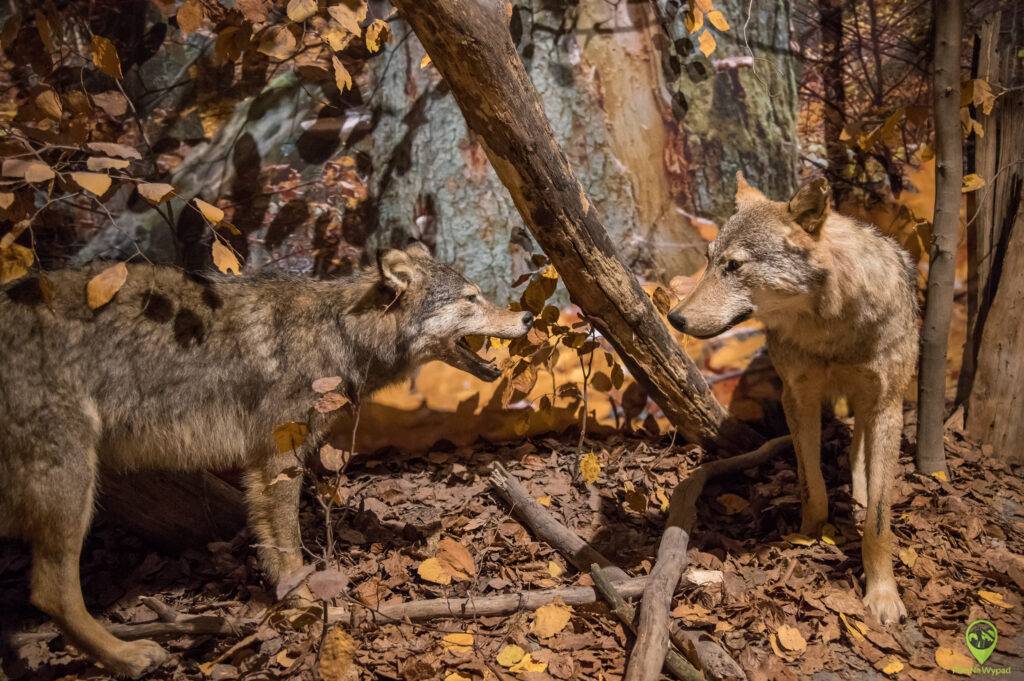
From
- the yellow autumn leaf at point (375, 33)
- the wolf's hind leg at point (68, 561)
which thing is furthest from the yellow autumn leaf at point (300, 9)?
the wolf's hind leg at point (68, 561)

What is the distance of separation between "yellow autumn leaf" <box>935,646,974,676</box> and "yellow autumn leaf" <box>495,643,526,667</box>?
7.17 ft

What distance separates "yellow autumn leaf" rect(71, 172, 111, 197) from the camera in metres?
3.43

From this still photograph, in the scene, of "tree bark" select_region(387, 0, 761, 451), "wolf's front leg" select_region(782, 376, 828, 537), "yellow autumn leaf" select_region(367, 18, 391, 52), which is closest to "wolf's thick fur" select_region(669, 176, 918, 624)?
"wolf's front leg" select_region(782, 376, 828, 537)

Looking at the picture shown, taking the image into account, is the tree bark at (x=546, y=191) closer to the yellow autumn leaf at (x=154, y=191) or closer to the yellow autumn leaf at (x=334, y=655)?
the yellow autumn leaf at (x=154, y=191)

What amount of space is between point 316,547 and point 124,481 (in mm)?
1324

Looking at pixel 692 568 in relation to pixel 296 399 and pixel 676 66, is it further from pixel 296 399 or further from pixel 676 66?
pixel 676 66

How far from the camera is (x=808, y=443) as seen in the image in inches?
185

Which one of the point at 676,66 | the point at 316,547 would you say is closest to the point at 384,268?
the point at 316,547

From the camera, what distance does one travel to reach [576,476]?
550 cm

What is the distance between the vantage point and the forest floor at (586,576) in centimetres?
389

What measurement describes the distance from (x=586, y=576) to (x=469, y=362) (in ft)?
5.17

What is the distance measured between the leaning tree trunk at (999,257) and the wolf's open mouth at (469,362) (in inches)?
148

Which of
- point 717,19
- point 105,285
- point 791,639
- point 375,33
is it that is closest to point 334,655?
point 105,285

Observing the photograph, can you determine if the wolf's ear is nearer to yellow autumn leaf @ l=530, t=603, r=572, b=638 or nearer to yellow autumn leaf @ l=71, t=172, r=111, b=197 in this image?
yellow autumn leaf @ l=71, t=172, r=111, b=197
